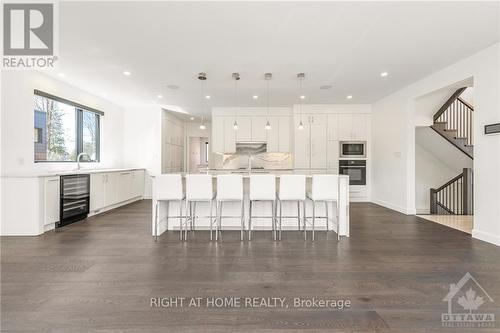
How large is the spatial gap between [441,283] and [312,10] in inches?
113

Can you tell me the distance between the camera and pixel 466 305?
1.96m

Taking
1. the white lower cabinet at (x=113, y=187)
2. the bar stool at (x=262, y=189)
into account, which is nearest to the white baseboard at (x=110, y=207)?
the white lower cabinet at (x=113, y=187)

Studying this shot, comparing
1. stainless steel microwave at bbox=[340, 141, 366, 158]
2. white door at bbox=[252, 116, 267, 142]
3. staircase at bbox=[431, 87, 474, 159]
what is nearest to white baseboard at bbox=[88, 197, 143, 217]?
white door at bbox=[252, 116, 267, 142]

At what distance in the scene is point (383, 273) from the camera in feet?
8.18

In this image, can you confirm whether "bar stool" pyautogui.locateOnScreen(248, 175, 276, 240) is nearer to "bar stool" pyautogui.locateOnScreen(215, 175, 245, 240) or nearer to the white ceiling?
"bar stool" pyautogui.locateOnScreen(215, 175, 245, 240)

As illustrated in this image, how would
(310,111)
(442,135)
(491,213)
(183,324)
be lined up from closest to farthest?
(183,324)
(491,213)
(442,135)
(310,111)

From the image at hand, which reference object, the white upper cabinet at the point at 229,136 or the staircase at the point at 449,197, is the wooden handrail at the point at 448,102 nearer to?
the staircase at the point at 449,197

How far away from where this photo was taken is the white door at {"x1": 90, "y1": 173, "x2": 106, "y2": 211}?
16.3ft

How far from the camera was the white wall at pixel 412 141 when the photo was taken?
342 cm

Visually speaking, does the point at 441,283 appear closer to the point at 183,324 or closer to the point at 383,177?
the point at 183,324

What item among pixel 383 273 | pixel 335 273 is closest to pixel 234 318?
pixel 335 273

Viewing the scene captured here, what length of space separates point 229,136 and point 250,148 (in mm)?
702

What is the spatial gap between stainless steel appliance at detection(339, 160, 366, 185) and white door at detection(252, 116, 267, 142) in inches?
88.9

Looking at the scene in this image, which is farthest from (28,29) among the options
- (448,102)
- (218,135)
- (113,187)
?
(448,102)
